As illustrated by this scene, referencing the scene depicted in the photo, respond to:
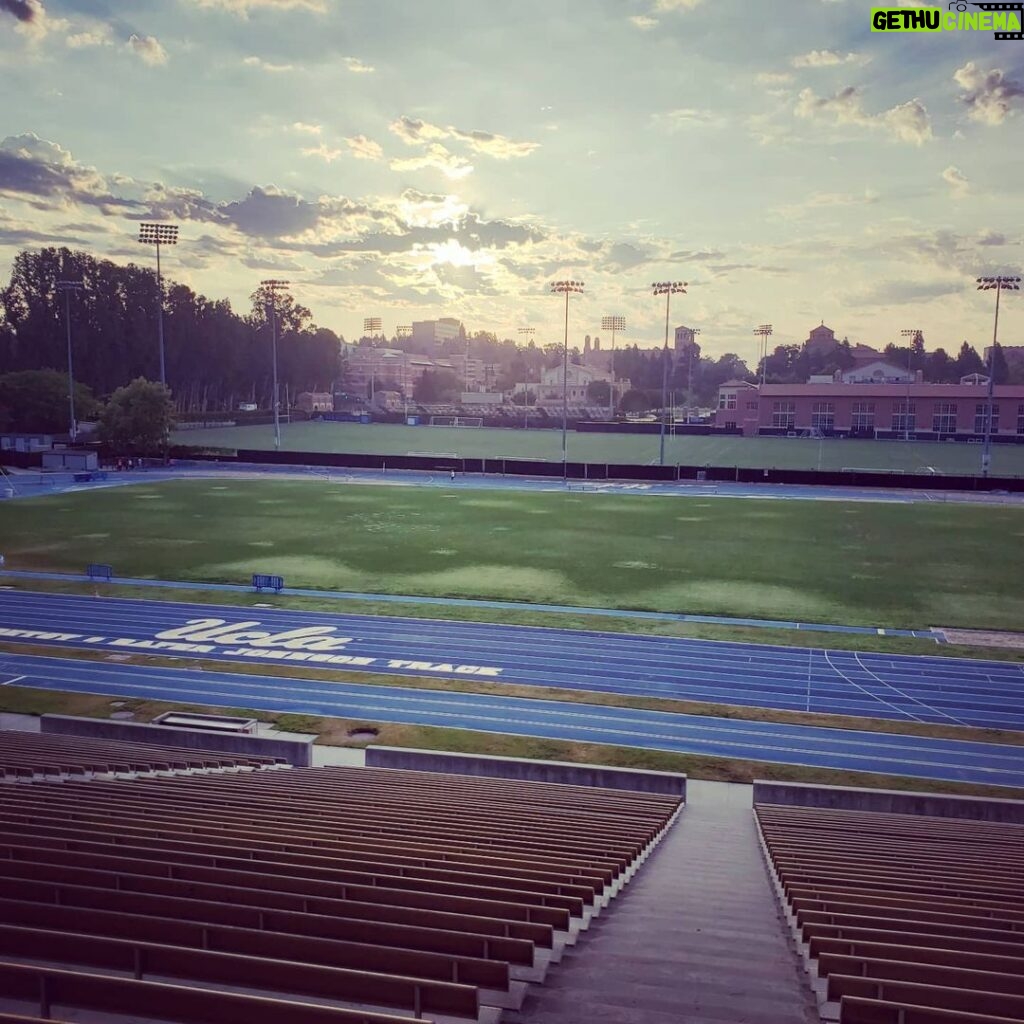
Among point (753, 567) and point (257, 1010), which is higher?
point (257, 1010)

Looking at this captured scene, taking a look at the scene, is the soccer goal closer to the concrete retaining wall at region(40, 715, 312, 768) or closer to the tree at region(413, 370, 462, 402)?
the tree at region(413, 370, 462, 402)

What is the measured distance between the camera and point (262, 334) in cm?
12531

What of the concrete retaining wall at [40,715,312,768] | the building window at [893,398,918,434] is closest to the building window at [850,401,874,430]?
the building window at [893,398,918,434]

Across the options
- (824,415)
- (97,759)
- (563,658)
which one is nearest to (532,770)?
(97,759)

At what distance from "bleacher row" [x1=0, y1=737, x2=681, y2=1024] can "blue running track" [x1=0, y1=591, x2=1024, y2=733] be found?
11113 millimetres

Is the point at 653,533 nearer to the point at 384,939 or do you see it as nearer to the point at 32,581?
the point at 32,581

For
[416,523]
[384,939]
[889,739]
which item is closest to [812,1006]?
[384,939]

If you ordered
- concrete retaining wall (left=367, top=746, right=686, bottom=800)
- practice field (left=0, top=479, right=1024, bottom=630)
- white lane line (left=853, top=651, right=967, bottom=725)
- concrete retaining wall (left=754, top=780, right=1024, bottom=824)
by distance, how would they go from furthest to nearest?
practice field (left=0, top=479, right=1024, bottom=630), white lane line (left=853, top=651, right=967, bottom=725), concrete retaining wall (left=367, top=746, right=686, bottom=800), concrete retaining wall (left=754, top=780, right=1024, bottom=824)

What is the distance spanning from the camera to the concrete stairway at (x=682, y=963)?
4.25 meters

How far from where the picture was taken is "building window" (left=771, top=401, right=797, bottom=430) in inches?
3989

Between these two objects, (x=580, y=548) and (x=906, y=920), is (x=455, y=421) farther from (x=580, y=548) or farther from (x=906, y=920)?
(x=906, y=920)

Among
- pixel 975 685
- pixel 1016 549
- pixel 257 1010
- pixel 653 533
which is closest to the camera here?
pixel 257 1010

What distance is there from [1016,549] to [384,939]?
123 feet

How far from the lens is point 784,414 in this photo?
10181 centimetres
